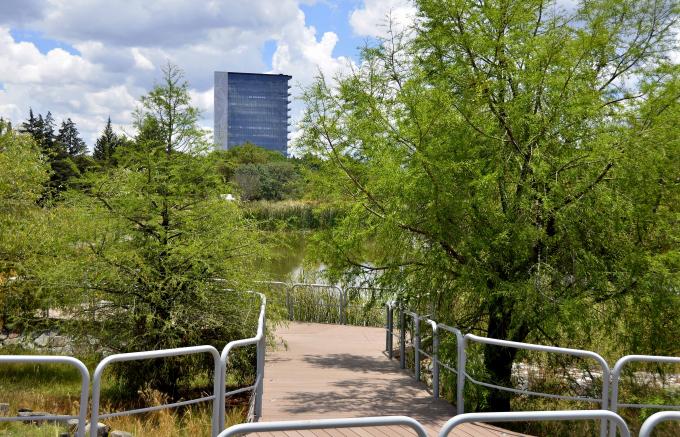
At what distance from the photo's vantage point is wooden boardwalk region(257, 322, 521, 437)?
7684 millimetres

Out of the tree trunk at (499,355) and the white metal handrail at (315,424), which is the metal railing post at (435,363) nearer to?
the tree trunk at (499,355)

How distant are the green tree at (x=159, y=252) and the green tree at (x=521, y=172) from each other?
2071mm

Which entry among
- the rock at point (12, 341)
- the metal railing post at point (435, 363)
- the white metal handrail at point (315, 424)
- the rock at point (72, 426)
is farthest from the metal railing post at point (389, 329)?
the rock at point (12, 341)

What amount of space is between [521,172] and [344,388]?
3.81 metres

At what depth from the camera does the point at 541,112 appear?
964 cm

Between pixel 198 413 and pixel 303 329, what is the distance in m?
5.82

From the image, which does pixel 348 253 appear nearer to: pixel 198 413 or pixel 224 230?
pixel 224 230

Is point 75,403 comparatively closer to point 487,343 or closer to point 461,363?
point 461,363

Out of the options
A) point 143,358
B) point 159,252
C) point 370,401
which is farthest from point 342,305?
point 143,358

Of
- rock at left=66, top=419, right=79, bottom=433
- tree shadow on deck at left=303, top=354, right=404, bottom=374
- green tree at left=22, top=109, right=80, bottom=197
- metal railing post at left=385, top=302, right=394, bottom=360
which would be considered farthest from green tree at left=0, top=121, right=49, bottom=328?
green tree at left=22, top=109, right=80, bottom=197

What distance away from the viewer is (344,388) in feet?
32.1

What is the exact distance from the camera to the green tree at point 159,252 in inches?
421

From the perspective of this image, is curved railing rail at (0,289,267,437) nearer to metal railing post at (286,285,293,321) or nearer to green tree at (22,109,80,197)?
metal railing post at (286,285,293,321)

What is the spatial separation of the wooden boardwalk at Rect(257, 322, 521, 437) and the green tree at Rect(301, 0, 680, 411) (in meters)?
1.32
